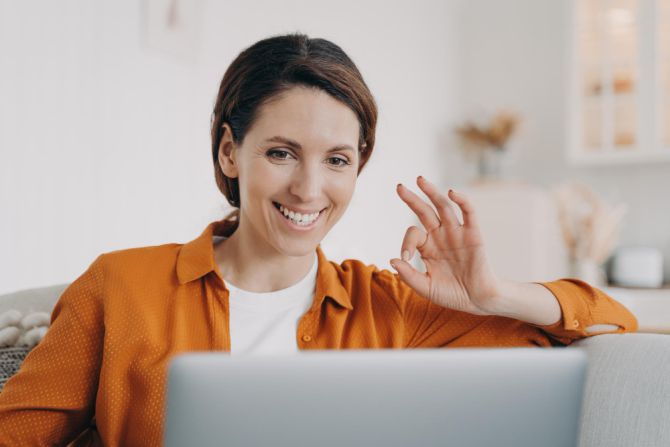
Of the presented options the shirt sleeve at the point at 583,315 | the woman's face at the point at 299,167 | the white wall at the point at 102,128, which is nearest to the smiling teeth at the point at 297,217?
the woman's face at the point at 299,167

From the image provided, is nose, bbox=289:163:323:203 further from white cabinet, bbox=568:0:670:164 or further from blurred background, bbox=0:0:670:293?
white cabinet, bbox=568:0:670:164

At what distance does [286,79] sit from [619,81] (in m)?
3.33

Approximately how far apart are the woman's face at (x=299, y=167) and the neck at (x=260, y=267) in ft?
0.14

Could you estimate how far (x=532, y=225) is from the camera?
403cm

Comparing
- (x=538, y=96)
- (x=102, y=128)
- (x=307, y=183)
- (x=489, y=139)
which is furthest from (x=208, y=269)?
(x=538, y=96)

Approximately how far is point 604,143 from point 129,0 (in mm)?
2821

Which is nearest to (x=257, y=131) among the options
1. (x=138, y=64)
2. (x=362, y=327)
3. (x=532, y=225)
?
(x=362, y=327)

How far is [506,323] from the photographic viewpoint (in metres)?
1.20

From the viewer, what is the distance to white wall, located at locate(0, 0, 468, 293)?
218 cm

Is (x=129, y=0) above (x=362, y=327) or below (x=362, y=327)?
above

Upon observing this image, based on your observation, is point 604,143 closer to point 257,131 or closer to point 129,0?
point 129,0

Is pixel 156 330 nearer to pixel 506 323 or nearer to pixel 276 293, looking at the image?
pixel 276 293

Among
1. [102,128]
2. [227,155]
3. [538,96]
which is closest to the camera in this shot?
[227,155]

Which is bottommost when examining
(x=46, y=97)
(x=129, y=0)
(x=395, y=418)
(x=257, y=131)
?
(x=395, y=418)
